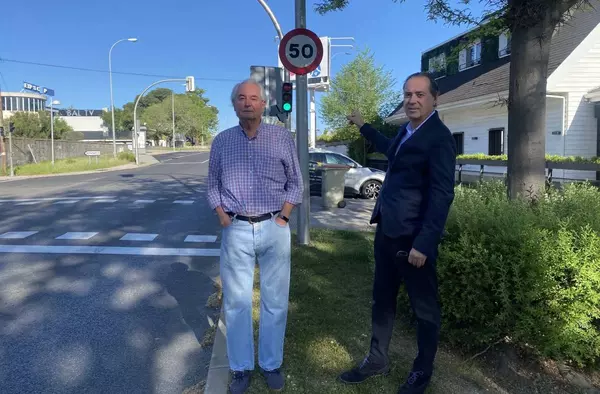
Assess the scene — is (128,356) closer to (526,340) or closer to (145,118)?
(526,340)

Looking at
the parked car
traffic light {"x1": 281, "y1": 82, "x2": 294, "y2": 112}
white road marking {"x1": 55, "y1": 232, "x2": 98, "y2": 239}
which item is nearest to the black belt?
traffic light {"x1": 281, "y1": 82, "x2": 294, "y2": 112}

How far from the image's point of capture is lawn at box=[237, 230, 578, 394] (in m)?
2.98

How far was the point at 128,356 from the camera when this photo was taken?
12.1ft

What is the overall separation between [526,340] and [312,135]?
2968 centimetres

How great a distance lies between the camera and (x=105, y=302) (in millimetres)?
5000

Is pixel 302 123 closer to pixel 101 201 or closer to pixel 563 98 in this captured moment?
pixel 101 201

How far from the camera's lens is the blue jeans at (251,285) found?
289 centimetres

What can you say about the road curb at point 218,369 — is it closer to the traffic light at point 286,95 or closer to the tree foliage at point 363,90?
the traffic light at point 286,95

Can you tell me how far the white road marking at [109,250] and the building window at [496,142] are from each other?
39.9 feet

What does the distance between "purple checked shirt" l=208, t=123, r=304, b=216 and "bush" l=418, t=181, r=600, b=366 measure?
1218mm

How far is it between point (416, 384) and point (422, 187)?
1187 millimetres

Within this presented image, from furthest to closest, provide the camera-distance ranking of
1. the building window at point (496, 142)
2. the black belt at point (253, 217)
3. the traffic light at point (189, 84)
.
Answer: the traffic light at point (189, 84) < the building window at point (496, 142) < the black belt at point (253, 217)

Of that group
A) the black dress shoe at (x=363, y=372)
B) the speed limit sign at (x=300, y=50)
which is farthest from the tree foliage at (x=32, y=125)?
the black dress shoe at (x=363, y=372)

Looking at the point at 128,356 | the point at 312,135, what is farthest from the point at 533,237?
the point at 312,135
